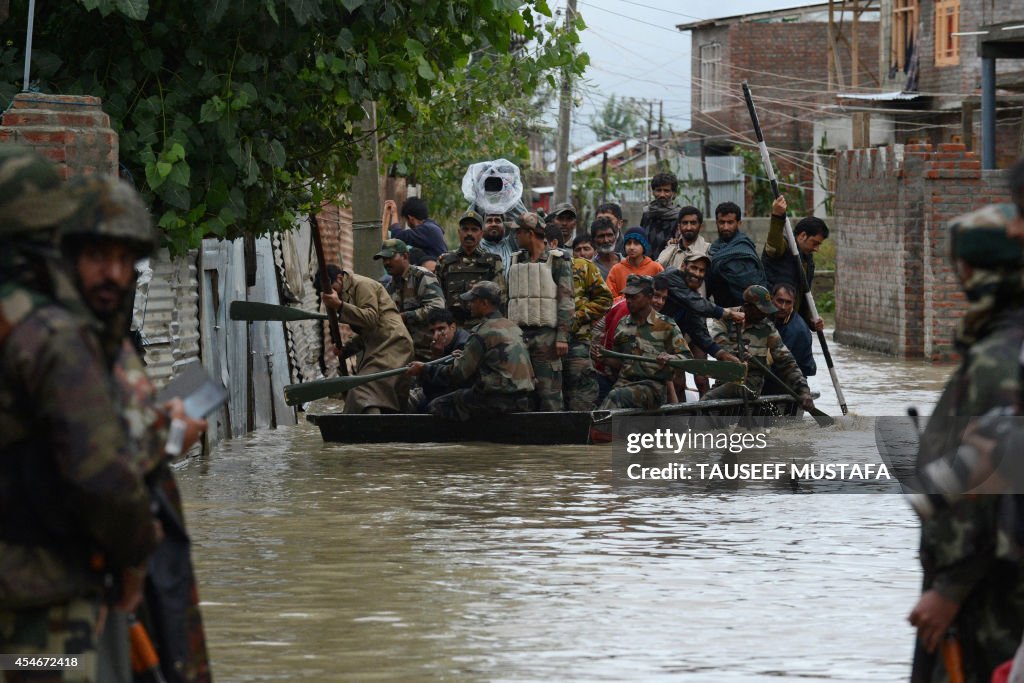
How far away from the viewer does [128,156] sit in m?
11.4

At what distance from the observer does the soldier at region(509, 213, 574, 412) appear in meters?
13.5

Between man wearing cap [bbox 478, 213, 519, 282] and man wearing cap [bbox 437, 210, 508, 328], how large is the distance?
1.23 ft

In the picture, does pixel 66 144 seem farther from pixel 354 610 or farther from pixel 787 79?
pixel 787 79

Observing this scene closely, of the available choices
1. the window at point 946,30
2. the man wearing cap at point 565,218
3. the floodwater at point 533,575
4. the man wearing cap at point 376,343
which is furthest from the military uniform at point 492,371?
the window at point 946,30

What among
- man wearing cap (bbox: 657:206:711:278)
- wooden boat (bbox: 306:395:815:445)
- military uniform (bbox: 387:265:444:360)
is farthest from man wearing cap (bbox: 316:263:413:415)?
man wearing cap (bbox: 657:206:711:278)

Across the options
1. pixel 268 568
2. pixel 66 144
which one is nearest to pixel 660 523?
pixel 268 568

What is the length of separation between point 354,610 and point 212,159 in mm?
5052

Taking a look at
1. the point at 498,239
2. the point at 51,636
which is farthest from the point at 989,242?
the point at 498,239

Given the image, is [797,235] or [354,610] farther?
[797,235]

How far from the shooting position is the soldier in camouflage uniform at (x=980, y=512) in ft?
13.3

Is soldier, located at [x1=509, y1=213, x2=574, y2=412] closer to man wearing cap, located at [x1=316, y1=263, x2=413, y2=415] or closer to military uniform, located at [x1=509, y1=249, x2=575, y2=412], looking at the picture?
military uniform, located at [x1=509, y1=249, x2=575, y2=412]

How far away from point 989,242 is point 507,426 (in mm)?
9405

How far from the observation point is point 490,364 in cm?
1292

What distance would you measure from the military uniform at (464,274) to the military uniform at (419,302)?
0.36 ft
